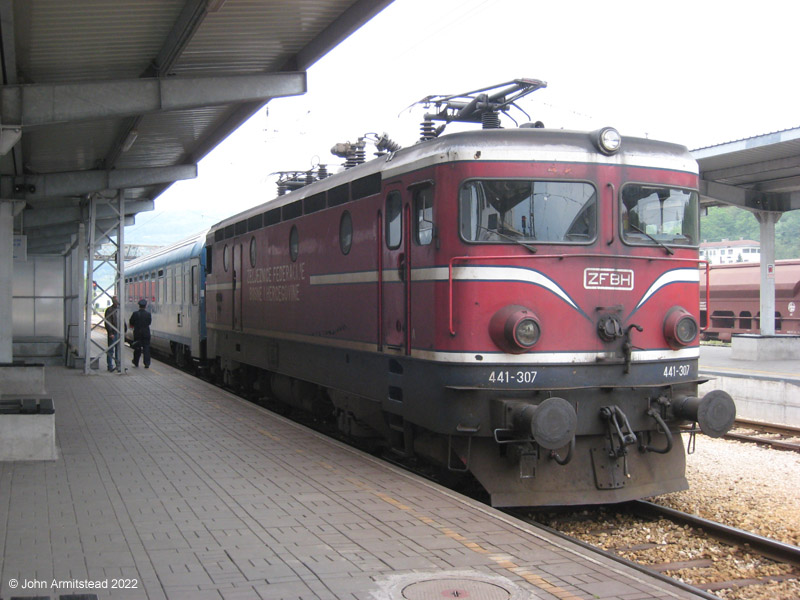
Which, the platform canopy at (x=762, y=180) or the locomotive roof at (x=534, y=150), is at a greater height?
the platform canopy at (x=762, y=180)

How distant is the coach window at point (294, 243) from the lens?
11828mm

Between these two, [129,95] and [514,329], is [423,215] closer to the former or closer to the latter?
[514,329]

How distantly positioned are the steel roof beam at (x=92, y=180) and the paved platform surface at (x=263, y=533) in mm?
8588

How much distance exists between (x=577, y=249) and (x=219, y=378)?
12663mm

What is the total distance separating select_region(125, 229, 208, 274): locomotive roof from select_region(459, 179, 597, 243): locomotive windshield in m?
12.7

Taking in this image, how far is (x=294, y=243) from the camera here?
12.0 metres

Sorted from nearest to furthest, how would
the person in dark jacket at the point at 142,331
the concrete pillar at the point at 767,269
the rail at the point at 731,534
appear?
the rail at the point at 731,534 → the concrete pillar at the point at 767,269 → the person in dark jacket at the point at 142,331

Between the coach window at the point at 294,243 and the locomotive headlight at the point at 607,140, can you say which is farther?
the coach window at the point at 294,243

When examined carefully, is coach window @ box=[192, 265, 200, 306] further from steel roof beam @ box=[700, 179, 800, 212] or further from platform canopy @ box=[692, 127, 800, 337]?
steel roof beam @ box=[700, 179, 800, 212]

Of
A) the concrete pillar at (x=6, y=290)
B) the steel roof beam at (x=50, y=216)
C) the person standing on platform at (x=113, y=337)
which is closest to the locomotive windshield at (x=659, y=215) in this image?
the concrete pillar at (x=6, y=290)

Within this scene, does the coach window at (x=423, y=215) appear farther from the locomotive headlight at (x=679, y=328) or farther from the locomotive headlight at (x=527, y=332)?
the locomotive headlight at (x=679, y=328)

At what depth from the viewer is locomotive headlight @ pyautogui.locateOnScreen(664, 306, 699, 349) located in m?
8.06

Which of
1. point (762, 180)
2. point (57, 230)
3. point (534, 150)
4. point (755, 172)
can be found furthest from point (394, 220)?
point (57, 230)

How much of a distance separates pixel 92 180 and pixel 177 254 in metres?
4.77
